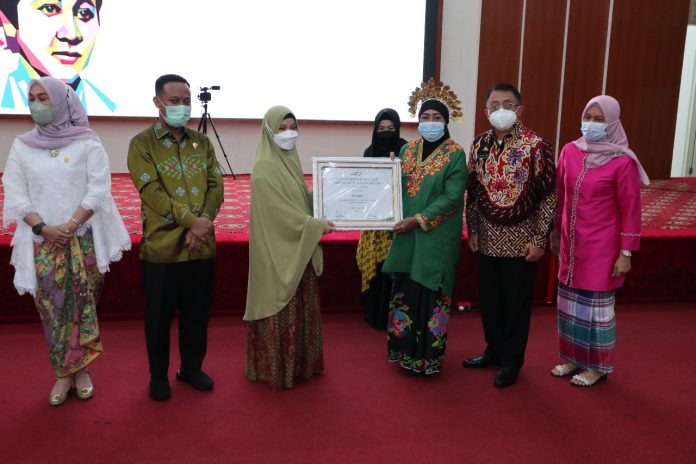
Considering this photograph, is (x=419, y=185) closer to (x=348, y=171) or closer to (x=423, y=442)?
(x=348, y=171)

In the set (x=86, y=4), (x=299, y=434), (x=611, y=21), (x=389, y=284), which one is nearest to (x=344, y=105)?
(x=86, y=4)

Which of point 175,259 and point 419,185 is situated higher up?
point 419,185

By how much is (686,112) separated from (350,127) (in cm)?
541

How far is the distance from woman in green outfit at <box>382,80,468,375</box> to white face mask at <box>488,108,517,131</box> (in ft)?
0.59

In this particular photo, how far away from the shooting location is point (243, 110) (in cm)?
663

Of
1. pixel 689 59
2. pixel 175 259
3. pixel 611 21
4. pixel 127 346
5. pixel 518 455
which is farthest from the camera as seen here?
pixel 689 59

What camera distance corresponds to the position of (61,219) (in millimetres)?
1957

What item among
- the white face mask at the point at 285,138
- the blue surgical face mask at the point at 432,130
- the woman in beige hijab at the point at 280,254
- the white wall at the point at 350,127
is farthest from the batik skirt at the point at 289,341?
the white wall at the point at 350,127

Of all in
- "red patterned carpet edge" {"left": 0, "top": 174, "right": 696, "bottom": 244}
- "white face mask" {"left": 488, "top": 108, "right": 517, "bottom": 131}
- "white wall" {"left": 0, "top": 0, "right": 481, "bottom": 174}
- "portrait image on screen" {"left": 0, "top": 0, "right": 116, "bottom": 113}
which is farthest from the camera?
"white wall" {"left": 0, "top": 0, "right": 481, "bottom": 174}

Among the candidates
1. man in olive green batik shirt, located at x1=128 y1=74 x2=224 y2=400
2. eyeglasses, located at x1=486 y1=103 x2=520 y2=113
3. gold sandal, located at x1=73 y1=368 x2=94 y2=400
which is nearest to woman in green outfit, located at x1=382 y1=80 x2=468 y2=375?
eyeglasses, located at x1=486 y1=103 x2=520 y2=113

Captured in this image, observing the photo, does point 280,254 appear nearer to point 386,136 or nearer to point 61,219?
point 61,219

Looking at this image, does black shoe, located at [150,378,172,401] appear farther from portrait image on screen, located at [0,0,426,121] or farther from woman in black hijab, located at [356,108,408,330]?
portrait image on screen, located at [0,0,426,121]

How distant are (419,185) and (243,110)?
4.85m

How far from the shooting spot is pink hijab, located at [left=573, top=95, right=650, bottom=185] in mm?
2113
